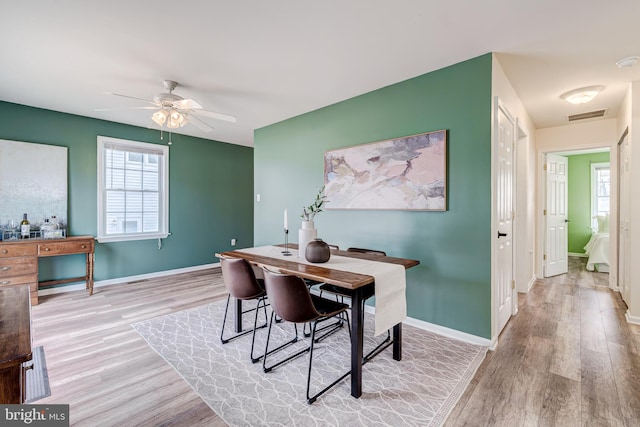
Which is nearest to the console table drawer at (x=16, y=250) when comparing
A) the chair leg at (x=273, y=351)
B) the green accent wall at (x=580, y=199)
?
the chair leg at (x=273, y=351)

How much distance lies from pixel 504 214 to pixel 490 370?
4.87 ft

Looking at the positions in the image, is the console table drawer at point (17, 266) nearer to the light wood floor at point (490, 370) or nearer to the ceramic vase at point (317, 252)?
the light wood floor at point (490, 370)

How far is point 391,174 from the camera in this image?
3111 mm

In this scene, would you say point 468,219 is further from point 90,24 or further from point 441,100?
point 90,24

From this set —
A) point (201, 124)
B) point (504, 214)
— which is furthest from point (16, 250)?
point (504, 214)

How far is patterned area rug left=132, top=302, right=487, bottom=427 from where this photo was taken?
1685mm

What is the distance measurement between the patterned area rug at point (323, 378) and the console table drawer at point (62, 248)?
186 centimetres

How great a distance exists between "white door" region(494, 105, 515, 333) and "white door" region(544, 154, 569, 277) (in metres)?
2.29

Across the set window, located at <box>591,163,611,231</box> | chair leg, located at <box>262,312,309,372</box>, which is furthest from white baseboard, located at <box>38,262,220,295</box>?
window, located at <box>591,163,611,231</box>

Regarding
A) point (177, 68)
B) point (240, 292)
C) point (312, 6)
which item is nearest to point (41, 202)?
point (177, 68)

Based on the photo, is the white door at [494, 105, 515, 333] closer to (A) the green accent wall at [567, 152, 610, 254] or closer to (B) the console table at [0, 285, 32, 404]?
(B) the console table at [0, 285, 32, 404]

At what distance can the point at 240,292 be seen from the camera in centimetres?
240

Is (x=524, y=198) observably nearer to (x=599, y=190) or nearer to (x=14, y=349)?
(x=599, y=190)

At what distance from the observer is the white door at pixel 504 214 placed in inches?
105
